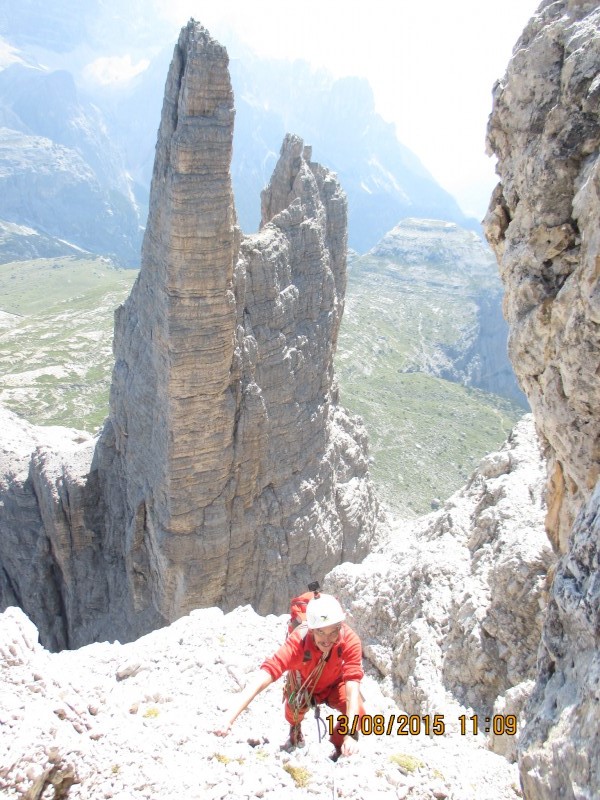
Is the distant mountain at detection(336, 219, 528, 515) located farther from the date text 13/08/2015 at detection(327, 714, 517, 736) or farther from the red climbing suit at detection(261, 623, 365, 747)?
the red climbing suit at detection(261, 623, 365, 747)

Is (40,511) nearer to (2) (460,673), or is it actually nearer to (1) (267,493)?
(1) (267,493)

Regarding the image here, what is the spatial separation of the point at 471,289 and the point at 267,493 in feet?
437

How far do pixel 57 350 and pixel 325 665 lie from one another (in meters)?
90.4

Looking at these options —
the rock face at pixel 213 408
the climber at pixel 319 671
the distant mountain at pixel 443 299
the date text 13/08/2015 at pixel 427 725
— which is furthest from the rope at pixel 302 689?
the distant mountain at pixel 443 299

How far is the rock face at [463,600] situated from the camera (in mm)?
10703

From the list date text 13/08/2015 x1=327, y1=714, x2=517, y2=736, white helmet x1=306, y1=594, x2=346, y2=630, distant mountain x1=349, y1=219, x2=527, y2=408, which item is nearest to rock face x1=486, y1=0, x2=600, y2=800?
white helmet x1=306, y1=594, x2=346, y2=630

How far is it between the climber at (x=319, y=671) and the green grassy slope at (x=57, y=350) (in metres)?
58.3

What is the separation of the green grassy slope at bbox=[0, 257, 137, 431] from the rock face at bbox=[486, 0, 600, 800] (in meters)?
58.8

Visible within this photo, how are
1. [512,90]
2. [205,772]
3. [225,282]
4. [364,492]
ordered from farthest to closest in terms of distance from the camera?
[364,492], [225,282], [512,90], [205,772]

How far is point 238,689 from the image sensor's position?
35.1ft

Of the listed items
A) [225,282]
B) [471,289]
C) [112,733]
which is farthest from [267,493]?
[471,289]

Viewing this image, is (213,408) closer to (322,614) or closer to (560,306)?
(322,614)

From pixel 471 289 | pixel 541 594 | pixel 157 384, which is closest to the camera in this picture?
pixel 541 594

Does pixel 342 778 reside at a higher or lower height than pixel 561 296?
lower
